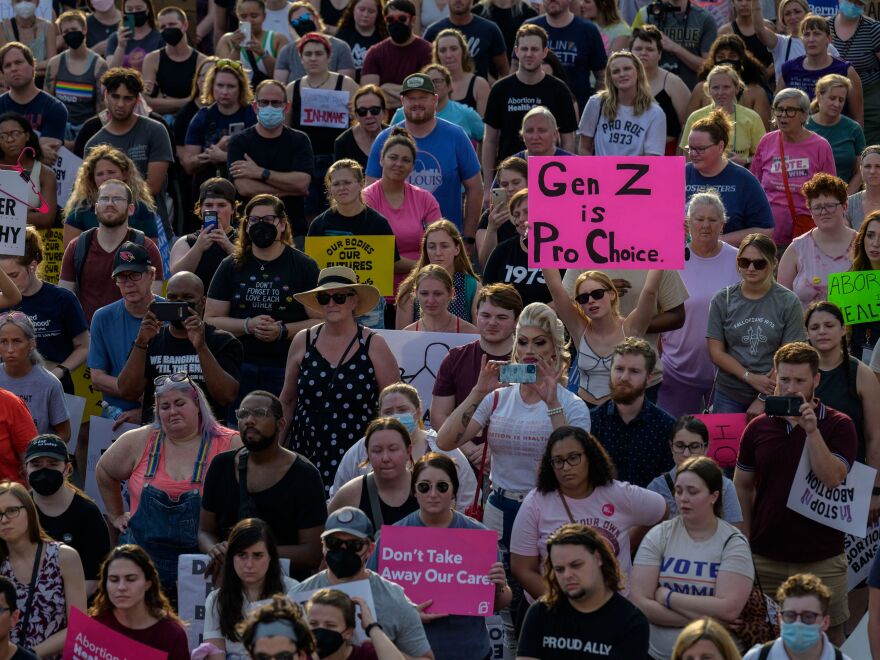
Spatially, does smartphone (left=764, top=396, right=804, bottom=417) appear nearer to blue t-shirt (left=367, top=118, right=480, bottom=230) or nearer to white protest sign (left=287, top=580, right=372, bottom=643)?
white protest sign (left=287, top=580, right=372, bottom=643)

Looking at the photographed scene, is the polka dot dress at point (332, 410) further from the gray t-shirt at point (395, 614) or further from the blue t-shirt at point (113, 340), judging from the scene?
the gray t-shirt at point (395, 614)

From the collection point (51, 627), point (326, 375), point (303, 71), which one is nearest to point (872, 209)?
point (326, 375)

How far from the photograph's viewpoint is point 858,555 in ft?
30.7

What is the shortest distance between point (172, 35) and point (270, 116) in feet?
8.90

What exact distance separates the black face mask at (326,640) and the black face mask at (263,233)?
393 centimetres

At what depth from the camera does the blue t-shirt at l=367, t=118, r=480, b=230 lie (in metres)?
12.6

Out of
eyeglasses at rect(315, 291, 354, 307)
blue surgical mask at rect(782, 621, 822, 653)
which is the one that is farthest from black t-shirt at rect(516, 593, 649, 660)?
eyeglasses at rect(315, 291, 354, 307)

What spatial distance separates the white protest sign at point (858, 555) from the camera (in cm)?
935

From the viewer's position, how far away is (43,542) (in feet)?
27.1

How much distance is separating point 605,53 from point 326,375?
617 cm

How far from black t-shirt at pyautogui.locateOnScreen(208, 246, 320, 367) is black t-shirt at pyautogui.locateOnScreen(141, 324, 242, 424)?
0.64 m

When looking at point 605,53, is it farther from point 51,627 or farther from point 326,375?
point 51,627

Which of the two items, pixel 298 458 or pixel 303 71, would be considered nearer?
pixel 298 458

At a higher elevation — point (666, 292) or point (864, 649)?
point (666, 292)
